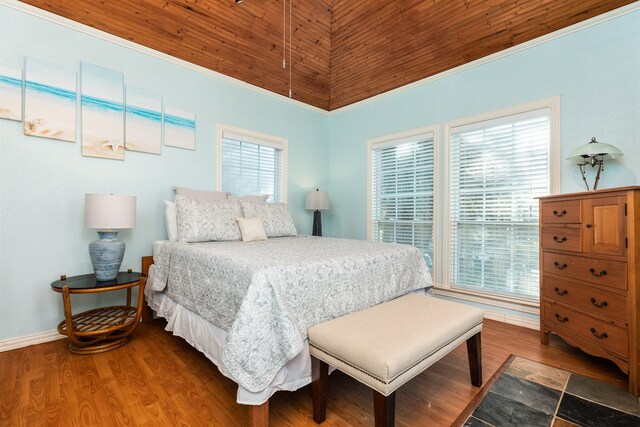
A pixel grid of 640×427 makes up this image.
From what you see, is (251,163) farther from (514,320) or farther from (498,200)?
(514,320)

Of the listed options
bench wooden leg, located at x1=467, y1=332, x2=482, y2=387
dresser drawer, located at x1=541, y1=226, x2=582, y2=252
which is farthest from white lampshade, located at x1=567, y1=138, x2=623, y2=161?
bench wooden leg, located at x1=467, y1=332, x2=482, y2=387

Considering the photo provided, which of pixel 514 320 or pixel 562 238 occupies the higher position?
pixel 562 238

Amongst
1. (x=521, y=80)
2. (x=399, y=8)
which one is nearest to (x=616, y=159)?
(x=521, y=80)

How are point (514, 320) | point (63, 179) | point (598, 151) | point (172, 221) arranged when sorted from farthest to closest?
point (514, 320)
point (172, 221)
point (63, 179)
point (598, 151)

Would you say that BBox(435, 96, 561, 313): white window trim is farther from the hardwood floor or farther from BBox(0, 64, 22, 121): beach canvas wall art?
BBox(0, 64, 22, 121): beach canvas wall art

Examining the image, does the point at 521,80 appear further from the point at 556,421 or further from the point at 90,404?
the point at 90,404

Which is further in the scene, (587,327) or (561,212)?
(561,212)

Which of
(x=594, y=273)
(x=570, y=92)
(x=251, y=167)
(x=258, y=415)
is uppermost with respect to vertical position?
(x=570, y=92)

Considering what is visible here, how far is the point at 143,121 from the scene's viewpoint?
111 inches

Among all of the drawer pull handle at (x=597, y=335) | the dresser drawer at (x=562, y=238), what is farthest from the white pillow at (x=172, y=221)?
the drawer pull handle at (x=597, y=335)

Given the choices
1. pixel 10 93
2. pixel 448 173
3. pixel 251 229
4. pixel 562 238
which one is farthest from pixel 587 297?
pixel 10 93

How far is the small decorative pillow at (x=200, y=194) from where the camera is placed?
9.52 feet

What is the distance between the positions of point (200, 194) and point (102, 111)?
1.09m

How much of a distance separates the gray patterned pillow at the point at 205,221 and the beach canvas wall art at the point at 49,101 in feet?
3.46
